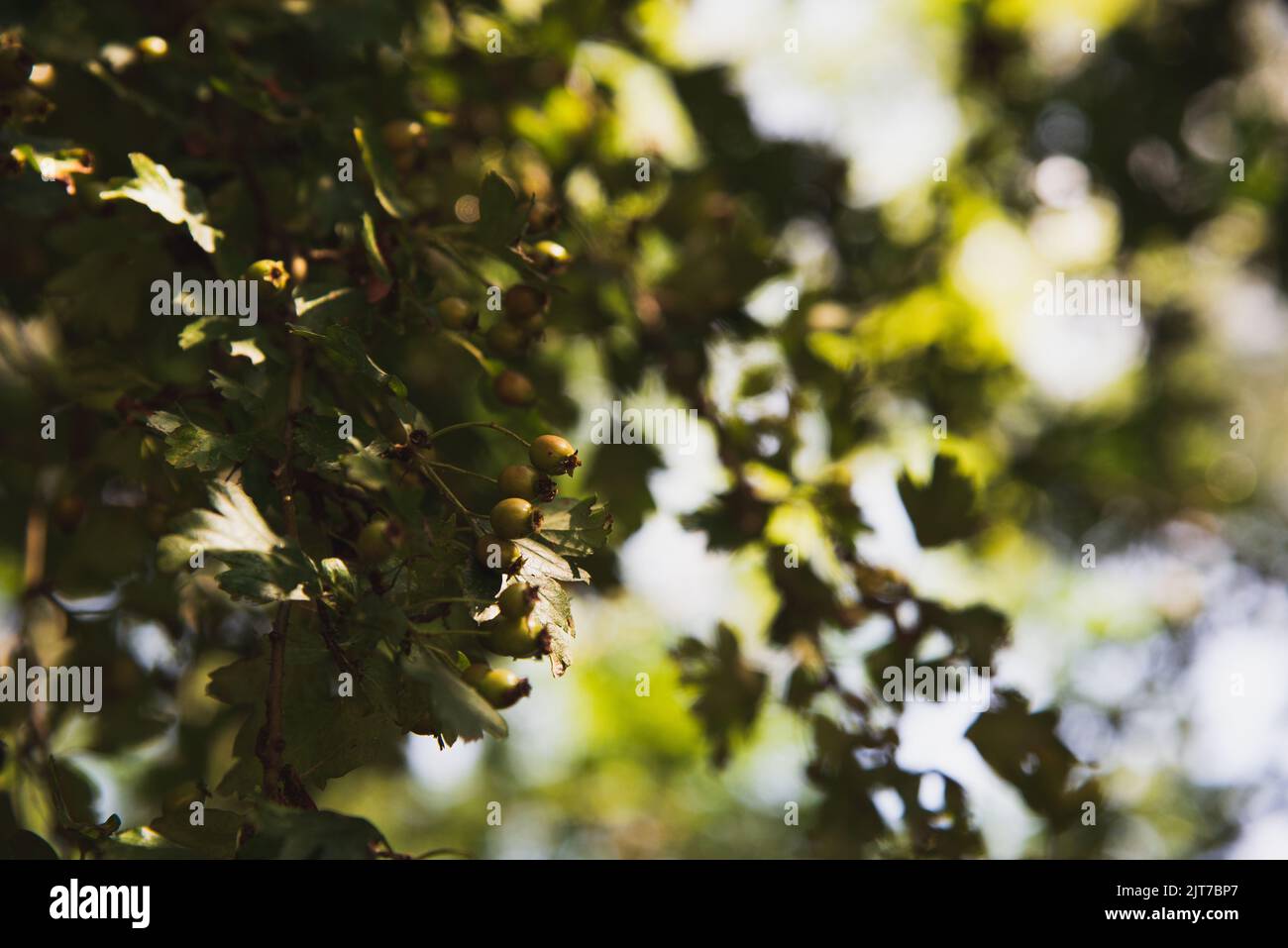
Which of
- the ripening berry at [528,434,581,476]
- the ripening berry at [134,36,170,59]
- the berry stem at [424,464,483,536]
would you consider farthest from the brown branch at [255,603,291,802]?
the ripening berry at [134,36,170,59]

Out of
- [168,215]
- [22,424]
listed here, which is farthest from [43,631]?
[168,215]

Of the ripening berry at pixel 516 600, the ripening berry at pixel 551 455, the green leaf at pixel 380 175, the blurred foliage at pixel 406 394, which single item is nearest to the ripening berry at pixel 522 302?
the blurred foliage at pixel 406 394

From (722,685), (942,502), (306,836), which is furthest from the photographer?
(722,685)

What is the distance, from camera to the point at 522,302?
161cm

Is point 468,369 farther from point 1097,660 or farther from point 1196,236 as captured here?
point 1097,660

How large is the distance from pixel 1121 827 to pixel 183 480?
438 cm

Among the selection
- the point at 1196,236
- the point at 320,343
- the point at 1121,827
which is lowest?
the point at 1121,827

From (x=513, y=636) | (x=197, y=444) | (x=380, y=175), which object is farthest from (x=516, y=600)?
(x=380, y=175)

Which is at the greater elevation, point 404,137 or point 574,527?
point 404,137

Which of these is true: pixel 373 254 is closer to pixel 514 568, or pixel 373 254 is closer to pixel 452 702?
pixel 514 568

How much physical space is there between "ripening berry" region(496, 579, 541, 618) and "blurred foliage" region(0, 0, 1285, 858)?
0.04 meters

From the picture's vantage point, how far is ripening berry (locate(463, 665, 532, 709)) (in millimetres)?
1231

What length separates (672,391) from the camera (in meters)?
2.32

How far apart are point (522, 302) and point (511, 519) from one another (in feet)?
1.48
